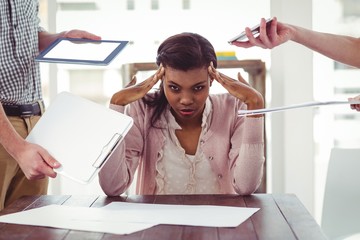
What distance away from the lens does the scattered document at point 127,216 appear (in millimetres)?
1563

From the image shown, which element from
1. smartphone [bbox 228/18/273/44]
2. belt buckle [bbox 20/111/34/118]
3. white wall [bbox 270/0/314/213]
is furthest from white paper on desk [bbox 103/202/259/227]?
white wall [bbox 270/0/314/213]

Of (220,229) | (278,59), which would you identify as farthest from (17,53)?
(278,59)

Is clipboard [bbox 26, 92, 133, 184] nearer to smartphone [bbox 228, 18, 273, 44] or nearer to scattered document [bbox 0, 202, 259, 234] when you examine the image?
scattered document [bbox 0, 202, 259, 234]

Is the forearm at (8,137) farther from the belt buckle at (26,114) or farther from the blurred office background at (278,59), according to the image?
the blurred office background at (278,59)

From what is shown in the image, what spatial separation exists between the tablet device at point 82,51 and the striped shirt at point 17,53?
0.27 m

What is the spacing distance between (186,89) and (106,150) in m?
0.53

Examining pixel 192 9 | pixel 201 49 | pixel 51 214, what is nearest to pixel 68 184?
pixel 192 9

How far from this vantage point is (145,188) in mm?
2285

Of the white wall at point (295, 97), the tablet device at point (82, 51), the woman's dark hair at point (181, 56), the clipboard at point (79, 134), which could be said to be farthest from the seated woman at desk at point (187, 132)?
the white wall at point (295, 97)

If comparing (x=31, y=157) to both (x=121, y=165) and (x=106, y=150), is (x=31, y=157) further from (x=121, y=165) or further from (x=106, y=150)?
(x=121, y=165)

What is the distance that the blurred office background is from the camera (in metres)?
3.65

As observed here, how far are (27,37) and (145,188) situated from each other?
71 cm

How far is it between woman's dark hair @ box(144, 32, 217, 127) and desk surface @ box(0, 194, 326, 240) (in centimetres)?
48

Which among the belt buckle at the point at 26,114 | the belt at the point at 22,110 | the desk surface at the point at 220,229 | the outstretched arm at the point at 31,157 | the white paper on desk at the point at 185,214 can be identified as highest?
the belt at the point at 22,110
